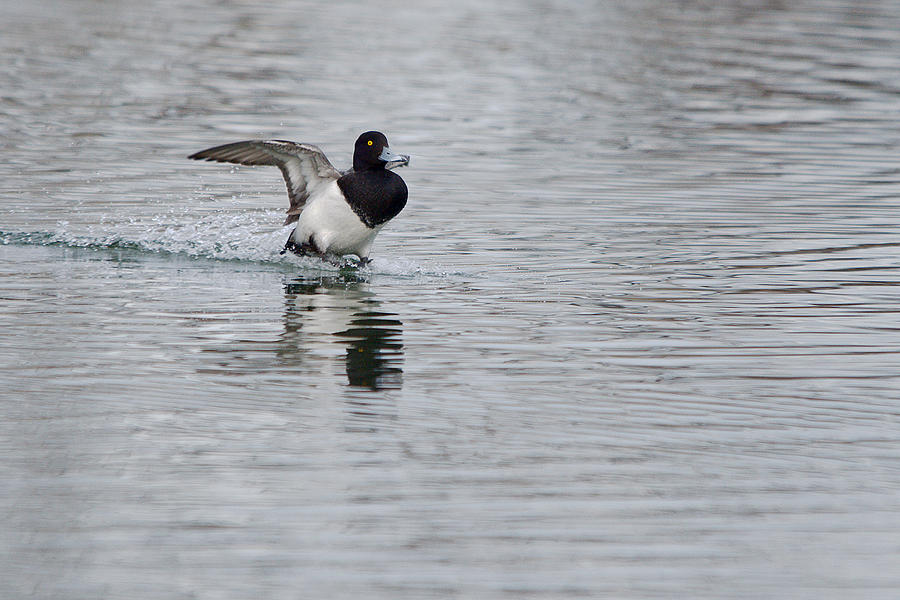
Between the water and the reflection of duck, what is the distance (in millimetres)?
38

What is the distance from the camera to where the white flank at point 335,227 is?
10695 millimetres

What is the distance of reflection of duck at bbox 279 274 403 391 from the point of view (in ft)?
25.5

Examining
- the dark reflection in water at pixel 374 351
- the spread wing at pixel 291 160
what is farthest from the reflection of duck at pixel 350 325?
the spread wing at pixel 291 160

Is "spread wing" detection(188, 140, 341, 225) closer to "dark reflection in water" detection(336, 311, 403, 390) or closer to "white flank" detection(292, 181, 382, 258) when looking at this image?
"white flank" detection(292, 181, 382, 258)

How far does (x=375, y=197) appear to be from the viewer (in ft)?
34.7

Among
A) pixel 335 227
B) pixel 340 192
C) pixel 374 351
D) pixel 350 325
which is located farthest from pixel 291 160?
pixel 374 351

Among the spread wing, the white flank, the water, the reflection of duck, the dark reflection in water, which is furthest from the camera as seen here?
the spread wing

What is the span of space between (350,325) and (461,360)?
47.7 inches

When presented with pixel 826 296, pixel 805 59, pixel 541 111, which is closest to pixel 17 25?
pixel 541 111

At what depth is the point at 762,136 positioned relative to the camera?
18031 millimetres

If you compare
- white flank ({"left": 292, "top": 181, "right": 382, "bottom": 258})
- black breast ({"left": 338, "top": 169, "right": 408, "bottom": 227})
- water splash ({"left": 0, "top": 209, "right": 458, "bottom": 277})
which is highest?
black breast ({"left": 338, "top": 169, "right": 408, "bottom": 227})

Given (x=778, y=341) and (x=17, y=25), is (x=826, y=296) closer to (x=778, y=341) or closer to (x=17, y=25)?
(x=778, y=341)

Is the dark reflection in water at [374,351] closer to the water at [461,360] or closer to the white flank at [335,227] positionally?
the water at [461,360]

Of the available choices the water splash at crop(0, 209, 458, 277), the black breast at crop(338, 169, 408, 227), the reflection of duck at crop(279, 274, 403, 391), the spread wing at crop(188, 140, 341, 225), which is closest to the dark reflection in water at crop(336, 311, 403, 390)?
the reflection of duck at crop(279, 274, 403, 391)
